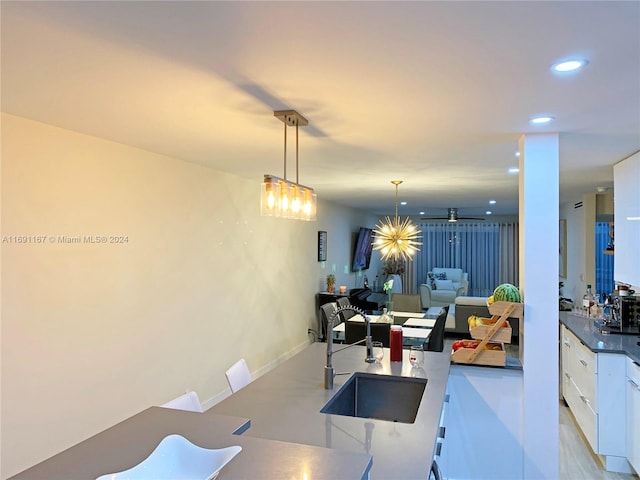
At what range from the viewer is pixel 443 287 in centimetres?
1073

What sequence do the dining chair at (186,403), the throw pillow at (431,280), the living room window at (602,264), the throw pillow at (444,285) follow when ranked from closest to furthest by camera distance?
the dining chair at (186,403) → the living room window at (602,264) → the throw pillow at (444,285) → the throw pillow at (431,280)

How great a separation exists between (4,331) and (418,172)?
360cm

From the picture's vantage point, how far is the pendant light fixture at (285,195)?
7.77 feet

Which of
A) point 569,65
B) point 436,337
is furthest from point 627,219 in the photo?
point 569,65

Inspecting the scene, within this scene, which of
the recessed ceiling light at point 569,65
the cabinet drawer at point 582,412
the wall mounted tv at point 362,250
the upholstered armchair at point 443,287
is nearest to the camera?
the recessed ceiling light at point 569,65

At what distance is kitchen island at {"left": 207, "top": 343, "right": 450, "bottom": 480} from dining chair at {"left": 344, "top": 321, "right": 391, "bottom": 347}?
1.77m

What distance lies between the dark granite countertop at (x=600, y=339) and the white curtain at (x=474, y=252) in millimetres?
7492

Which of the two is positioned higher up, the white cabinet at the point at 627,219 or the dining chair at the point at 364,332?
the white cabinet at the point at 627,219

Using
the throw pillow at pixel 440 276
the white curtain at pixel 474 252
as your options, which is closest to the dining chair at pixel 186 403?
the throw pillow at pixel 440 276

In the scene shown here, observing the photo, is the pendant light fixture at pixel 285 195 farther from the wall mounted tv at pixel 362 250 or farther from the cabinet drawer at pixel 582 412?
the wall mounted tv at pixel 362 250

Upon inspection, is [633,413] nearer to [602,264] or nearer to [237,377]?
[237,377]

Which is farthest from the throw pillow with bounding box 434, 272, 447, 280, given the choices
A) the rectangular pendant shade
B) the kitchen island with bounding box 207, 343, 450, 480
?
the rectangular pendant shade

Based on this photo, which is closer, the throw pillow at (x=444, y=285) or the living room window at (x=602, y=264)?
the living room window at (x=602, y=264)

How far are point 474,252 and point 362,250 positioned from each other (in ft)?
13.5
